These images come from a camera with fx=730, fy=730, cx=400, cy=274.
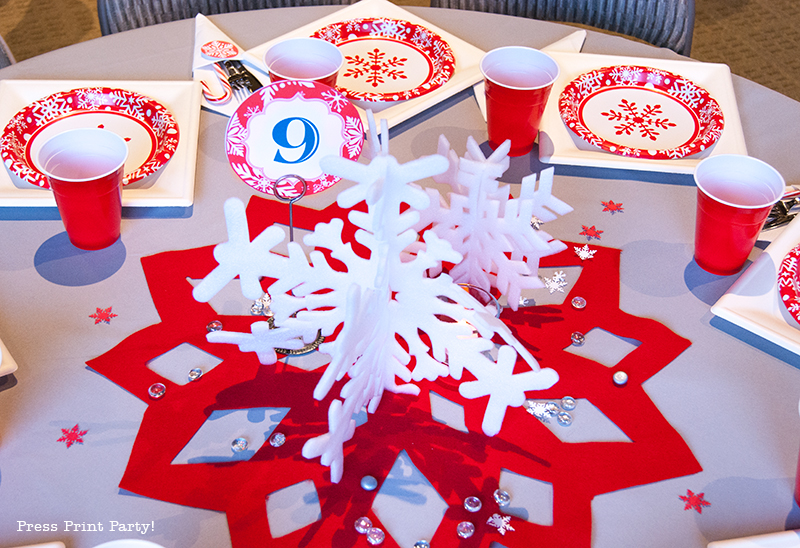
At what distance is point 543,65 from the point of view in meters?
1.13

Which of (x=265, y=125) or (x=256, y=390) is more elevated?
(x=265, y=125)

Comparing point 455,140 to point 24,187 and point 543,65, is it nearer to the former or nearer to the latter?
point 543,65

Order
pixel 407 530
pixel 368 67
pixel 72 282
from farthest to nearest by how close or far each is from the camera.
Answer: pixel 368 67 < pixel 72 282 < pixel 407 530

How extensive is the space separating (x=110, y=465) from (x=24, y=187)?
1.58 ft

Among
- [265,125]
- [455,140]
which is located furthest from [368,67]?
[265,125]

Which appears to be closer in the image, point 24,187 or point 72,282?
point 72,282

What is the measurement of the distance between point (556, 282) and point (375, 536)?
42 cm

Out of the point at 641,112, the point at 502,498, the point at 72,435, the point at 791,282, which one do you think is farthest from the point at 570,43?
the point at 72,435

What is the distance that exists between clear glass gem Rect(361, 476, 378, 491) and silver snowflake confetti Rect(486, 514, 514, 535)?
0.12m

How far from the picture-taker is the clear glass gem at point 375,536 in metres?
0.68

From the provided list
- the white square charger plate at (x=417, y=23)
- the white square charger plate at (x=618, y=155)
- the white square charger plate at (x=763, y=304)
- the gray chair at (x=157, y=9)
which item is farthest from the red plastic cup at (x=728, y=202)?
the gray chair at (x=157, y=9)

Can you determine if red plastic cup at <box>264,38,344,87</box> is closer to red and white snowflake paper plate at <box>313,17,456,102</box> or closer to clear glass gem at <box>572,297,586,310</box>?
red and white snowflake paper plate at <box>313,17,456,102</box>

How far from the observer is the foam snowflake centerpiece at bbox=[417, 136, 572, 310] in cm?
84

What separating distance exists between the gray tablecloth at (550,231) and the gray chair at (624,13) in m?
0.34
